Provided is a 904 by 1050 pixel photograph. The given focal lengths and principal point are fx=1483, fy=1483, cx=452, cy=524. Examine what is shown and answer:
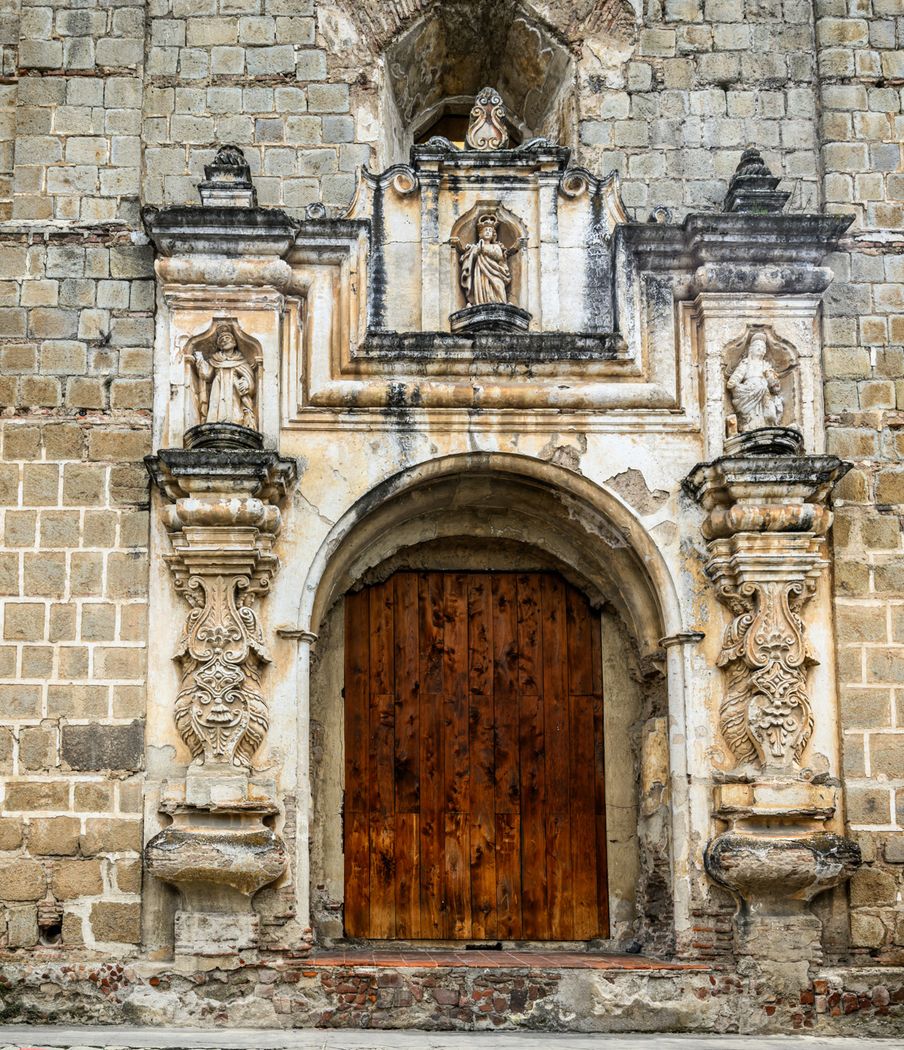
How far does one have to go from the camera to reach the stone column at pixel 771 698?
7.80 metres

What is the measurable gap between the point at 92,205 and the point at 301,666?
9.83ft

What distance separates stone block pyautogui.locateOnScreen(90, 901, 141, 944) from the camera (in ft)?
25.8

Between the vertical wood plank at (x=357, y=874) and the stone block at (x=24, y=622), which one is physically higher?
the stone block at (x=24, y=622)

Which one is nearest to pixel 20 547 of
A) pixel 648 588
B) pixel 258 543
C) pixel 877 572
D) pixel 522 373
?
pixel 258 543

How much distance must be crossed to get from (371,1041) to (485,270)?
427cm

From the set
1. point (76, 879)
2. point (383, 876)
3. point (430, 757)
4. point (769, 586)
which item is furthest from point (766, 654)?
point (76, 879)

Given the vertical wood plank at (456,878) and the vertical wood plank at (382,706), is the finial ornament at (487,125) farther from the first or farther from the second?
the vertical wood plank at (456,878)

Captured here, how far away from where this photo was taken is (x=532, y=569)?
9188 millimetres

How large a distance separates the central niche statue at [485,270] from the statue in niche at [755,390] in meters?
1.43

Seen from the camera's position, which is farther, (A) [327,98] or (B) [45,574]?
(A) [327,98]

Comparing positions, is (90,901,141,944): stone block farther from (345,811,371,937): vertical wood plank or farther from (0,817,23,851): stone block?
(345,811,371,937): vertical wood plank

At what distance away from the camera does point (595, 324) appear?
861 cm

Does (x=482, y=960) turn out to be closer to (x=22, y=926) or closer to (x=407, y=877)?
(x=407, y=877)

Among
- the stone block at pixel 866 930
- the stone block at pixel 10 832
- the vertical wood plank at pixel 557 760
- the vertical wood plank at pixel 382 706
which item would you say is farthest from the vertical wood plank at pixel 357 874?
the stone block at pixel 866 930
